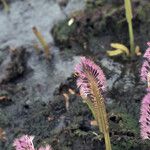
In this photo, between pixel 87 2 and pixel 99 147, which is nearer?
pixel 99 147

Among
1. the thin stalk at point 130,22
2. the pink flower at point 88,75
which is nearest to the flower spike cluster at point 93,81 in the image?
the pink flower at point 88,75

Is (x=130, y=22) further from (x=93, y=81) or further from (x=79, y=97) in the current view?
(x=93, y=81)

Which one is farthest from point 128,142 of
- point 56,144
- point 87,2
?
point 87,2

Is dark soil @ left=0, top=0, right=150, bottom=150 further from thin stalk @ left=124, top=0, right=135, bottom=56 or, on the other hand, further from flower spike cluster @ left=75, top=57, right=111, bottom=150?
flower spike cluster @ left=75, top=57, right=111, bottom=150

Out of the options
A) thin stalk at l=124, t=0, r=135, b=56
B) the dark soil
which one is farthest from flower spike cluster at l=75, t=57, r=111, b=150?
thin stalk at l=124, t=0, r=135, b=56

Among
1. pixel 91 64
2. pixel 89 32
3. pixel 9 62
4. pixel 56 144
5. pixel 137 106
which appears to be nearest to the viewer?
pixel 91 64

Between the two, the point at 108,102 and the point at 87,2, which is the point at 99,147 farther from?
the point at 87,2
